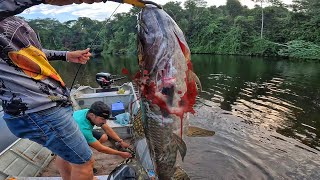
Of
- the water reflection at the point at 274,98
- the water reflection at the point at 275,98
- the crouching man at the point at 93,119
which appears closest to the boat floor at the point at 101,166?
the crouching man at the point at 93,119

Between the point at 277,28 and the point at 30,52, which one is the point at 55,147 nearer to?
the point at 30,52

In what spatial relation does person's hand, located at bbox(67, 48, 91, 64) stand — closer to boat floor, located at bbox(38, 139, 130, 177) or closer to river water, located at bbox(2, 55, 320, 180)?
boat floor, located at bbox(38, 139, 130, 177)

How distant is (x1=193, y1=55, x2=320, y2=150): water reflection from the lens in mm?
10164

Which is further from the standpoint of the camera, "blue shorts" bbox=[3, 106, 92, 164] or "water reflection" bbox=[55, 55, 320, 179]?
"water reflection" bbox=[55, 55, 320, 179]

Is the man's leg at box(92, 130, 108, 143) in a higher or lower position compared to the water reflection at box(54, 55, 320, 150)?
higher

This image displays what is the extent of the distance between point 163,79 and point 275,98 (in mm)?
13204

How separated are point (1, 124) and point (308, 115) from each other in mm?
10510

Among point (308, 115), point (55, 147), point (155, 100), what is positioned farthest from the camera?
point (308, 115)

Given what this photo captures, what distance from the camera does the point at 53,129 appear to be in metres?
2.29

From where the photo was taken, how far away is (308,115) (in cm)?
1123

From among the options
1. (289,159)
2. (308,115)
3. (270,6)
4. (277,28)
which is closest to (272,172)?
(289,159)

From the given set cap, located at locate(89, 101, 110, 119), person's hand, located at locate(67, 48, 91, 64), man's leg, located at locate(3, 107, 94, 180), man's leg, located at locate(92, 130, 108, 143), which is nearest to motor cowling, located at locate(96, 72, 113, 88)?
man's leg, located at locate(92, 130, 108, 143)

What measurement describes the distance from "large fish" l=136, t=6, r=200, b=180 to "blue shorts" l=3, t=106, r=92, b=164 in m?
0.64

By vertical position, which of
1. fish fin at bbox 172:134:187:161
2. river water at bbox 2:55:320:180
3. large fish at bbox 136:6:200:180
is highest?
large fish at bbox 136:6:200:180
